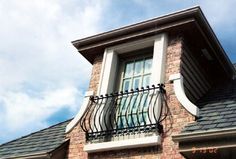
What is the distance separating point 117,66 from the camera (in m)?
9.04

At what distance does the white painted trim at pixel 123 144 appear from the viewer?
7.11 metres

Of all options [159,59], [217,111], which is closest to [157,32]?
[159,59]

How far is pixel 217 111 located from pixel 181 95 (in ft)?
2.16

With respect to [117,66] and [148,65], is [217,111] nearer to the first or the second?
[148,65]

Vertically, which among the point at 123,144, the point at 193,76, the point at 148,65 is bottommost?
the point at 123,144

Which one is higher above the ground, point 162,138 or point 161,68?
point 161,68

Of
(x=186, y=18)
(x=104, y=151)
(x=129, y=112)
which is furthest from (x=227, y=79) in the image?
Result: (x=104, y=151)

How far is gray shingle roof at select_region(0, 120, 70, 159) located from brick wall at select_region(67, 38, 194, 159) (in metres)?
0.34

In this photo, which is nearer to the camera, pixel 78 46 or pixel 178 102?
pixel 178 102

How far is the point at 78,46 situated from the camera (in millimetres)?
9352

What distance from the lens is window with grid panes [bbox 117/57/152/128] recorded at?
7.87 meters

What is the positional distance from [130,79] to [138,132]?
1493mm

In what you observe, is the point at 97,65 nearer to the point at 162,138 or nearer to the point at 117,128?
the point at 117,128

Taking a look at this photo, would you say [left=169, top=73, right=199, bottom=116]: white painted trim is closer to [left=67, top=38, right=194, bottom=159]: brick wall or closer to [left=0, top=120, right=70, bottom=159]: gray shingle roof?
[left=67, top=38, right=194, bottom=159]: brick wall
